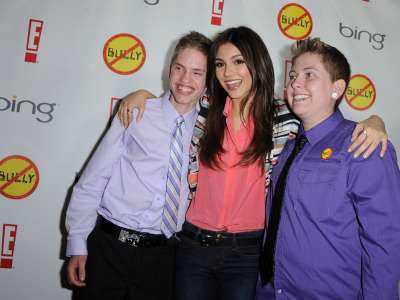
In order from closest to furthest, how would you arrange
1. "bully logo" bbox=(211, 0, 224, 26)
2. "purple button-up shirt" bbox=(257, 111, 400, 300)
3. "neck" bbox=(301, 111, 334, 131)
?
1. "purple button-up shirt" bbox=(257, 111, 400, 300)
2. "neck" bbox=(301, 111, 334, 131)
3. "bully logo" bbox=(211, 0, 224, 26)

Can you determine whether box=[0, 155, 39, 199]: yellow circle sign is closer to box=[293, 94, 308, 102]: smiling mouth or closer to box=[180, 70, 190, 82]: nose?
box=[180, 70, 190, 82]: nose

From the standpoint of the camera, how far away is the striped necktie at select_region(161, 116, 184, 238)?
1.29 meters

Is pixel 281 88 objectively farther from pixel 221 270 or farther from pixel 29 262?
pixel 29 262

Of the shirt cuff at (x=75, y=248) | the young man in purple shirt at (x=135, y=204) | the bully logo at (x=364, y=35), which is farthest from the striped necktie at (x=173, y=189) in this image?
the bully logo at (x=364, y=35)

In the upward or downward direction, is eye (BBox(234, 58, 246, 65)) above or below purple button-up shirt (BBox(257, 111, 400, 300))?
above

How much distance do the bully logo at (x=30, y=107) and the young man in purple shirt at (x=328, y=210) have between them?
1372 millimetres

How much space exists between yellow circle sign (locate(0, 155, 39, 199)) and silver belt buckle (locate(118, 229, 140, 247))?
0.84 meters

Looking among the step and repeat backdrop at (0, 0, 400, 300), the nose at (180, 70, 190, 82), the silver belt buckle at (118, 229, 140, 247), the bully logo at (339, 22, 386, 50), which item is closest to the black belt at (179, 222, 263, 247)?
→ the silver belt buckle at (118, 229, 140, 247)

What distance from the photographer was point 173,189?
1.30m

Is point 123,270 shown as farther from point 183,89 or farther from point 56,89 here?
point 56,89

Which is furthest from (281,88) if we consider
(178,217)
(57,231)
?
(57,231)

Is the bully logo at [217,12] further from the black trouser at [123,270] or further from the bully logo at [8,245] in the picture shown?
the bully logo at [8,245]

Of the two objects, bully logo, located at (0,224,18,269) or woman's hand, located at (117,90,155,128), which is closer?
woman's hand, located at (117,90,155,128)

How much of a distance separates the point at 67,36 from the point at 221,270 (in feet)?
5.10
